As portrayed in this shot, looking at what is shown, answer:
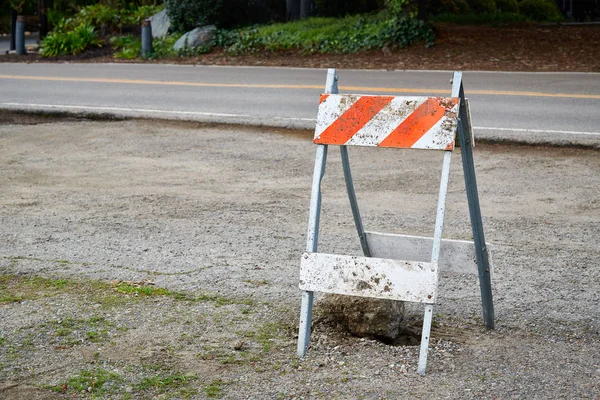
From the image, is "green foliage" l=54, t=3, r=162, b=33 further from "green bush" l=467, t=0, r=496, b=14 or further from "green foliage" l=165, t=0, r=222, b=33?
A: "green bush" l=467, t=0, r=496, b=14

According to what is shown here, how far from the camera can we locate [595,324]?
4.36m

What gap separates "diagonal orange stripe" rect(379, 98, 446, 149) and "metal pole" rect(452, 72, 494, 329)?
4.6 inches

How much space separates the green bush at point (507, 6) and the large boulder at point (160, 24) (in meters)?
12.2

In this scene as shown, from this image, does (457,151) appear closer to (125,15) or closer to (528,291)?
(528,291)

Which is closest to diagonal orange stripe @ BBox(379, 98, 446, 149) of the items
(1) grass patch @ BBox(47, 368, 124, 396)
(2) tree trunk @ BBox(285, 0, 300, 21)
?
(1) grass patch @ BBox(47, 368, 124, 396)

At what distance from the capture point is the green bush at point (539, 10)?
2972cm

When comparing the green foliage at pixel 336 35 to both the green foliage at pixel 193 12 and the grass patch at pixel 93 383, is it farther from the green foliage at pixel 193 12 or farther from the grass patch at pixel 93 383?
the grass patch at pixel 93 383

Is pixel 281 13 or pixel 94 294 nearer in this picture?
pixel 94 294

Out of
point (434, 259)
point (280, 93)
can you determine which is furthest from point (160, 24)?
point (434, 259)

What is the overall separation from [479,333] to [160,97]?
10.7 m

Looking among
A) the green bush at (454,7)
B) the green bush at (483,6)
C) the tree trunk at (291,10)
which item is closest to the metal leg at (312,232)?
the tree trunk at (291,10)

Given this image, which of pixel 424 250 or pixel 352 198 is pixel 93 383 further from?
pixel 424 250

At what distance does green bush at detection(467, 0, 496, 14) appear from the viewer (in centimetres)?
2864

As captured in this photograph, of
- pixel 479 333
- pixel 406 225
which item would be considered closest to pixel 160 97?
pixel 406 225
